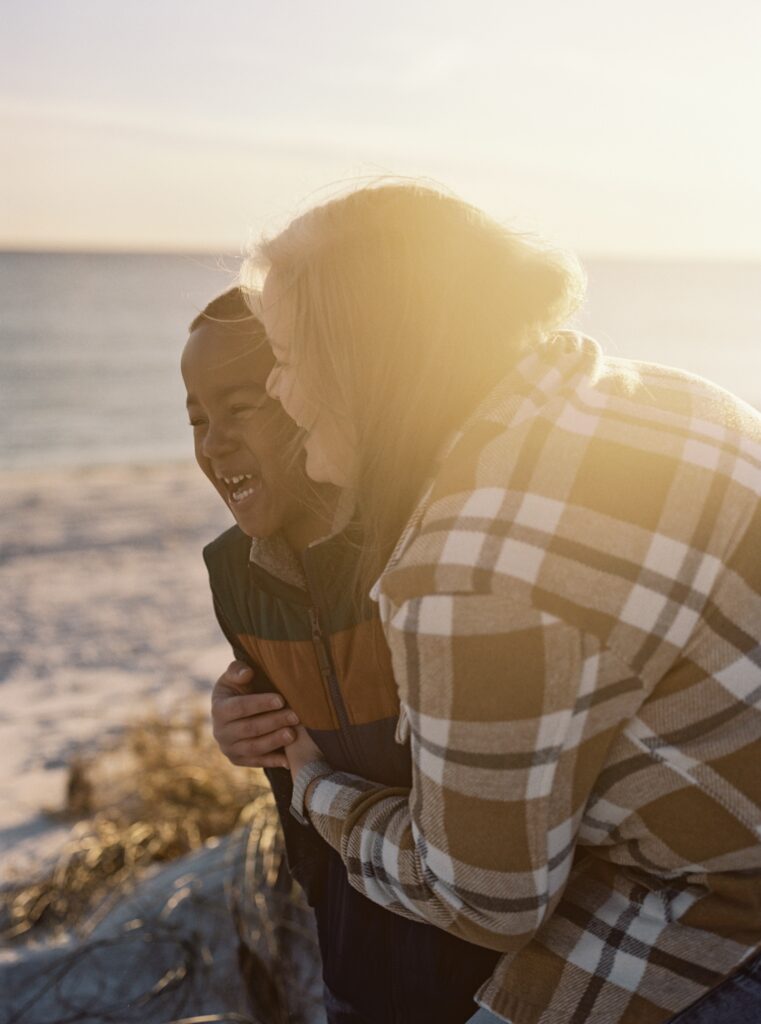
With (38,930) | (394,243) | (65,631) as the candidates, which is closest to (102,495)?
(65,631)

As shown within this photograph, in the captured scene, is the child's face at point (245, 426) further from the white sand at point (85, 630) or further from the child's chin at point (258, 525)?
the white sand at point (85, 630)

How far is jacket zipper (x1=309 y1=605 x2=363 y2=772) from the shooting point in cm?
181

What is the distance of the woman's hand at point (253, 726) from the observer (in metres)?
1.92

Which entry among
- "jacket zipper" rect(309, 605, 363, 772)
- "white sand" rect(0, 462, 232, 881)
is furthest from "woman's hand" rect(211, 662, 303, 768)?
"white sand" rect(0, 462, 232, 881)

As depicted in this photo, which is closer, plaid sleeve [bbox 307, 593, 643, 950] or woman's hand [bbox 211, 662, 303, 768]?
plaid sleeve [bbox 307, 593, 643, 950]

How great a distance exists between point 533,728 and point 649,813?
24 cm

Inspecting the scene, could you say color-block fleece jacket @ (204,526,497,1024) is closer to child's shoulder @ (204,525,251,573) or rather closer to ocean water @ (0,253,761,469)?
child's shoulder @ (204,525,251,573)

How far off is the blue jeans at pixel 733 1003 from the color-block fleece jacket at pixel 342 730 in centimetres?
41

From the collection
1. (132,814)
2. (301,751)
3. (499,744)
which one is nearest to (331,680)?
(301,751)

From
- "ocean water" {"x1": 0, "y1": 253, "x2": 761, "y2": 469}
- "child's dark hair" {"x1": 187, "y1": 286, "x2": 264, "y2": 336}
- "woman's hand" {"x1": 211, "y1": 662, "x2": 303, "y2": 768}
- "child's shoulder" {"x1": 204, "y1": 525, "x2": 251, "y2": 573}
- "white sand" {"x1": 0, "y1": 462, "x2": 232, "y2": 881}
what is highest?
"child's dark hair" {"x1": 187, "y1": 286, "x2": 264, "y2": 336}

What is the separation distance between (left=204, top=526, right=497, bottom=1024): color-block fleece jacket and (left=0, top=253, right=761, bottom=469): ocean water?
A: 0.59 m

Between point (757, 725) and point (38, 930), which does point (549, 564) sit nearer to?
point (757, 725)

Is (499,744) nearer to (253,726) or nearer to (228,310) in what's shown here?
(253,726)

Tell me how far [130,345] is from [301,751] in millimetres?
46005
